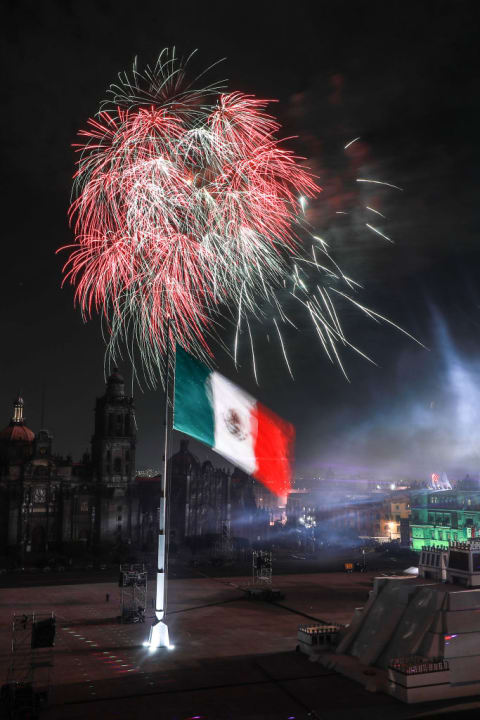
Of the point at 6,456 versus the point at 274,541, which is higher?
the point at 6,456

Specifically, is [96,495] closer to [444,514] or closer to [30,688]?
[444,514]

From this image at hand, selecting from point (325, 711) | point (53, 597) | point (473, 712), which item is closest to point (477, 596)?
point (473, 712)

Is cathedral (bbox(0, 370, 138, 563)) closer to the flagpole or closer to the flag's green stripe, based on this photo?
the flagpole

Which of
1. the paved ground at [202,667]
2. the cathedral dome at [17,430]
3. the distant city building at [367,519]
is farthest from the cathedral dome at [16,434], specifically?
the paved ground at [202,667]

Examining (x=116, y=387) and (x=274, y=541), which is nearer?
(x=116, y=387)

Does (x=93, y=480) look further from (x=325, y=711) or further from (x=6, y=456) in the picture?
(x=325, y=711)

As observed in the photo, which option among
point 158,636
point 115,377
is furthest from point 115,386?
point 158,636

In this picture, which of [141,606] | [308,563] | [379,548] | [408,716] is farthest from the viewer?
[379,548]
